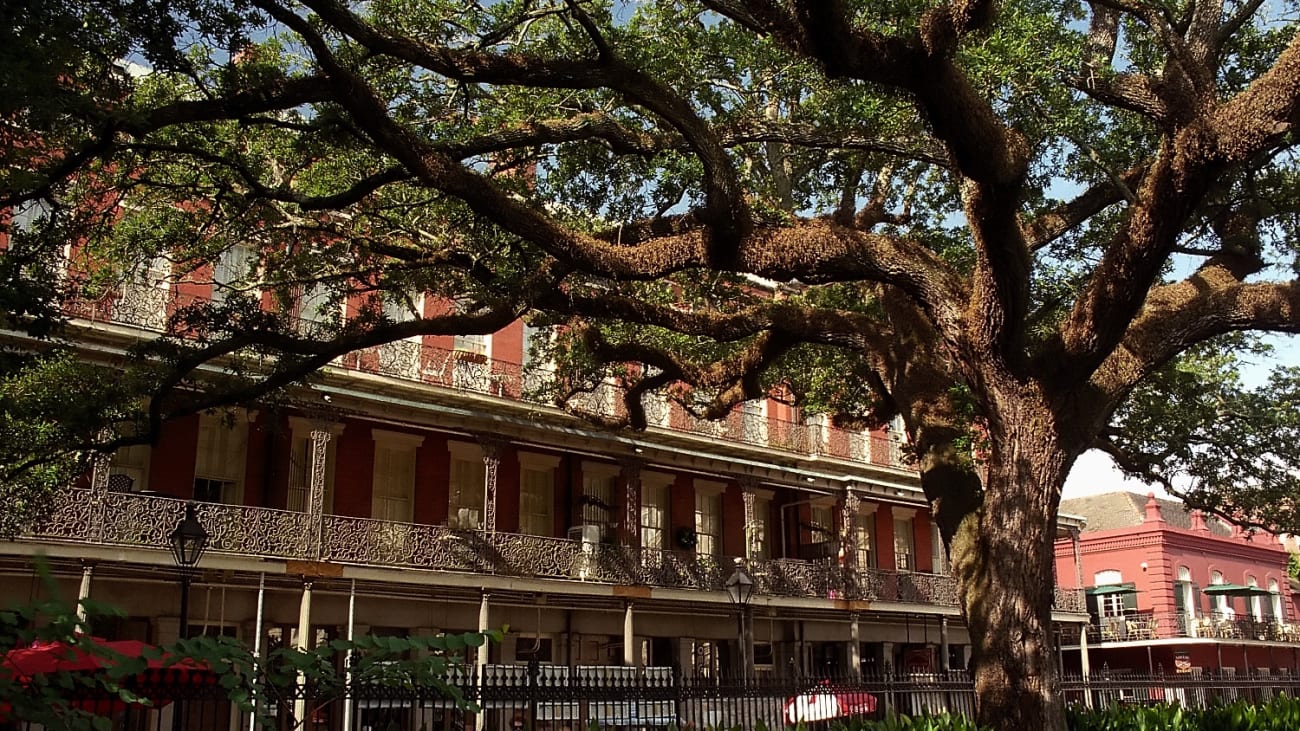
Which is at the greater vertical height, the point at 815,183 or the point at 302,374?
the point at 815,183

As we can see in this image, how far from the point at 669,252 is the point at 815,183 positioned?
6.14 metres

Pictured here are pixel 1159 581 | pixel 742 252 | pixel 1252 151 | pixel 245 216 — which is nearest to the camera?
pixel 1252 151

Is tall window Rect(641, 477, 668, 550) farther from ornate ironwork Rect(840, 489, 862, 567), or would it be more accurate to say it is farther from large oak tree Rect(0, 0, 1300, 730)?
large oak tree Rect(0, 0, 1300, 730)

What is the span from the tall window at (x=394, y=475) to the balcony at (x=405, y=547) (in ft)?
6.61

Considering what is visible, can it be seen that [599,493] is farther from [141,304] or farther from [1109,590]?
[1109,590]

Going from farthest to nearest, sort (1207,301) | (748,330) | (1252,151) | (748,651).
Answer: (748,651)
(748,330)
(1207,301)
(1252,151)

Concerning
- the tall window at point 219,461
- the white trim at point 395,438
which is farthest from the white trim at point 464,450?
the tall window at point 219,461

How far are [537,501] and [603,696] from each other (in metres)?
15.0

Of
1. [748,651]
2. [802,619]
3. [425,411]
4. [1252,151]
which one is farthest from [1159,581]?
[1252,151]

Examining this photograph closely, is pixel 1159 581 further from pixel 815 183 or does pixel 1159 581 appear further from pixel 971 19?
pixel 971 19

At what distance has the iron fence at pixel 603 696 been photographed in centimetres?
559

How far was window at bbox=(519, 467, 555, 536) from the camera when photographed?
23.5 meters

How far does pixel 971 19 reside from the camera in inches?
281

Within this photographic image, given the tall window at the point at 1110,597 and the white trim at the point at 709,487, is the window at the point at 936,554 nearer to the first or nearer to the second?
the white trim at the point at 709,487
